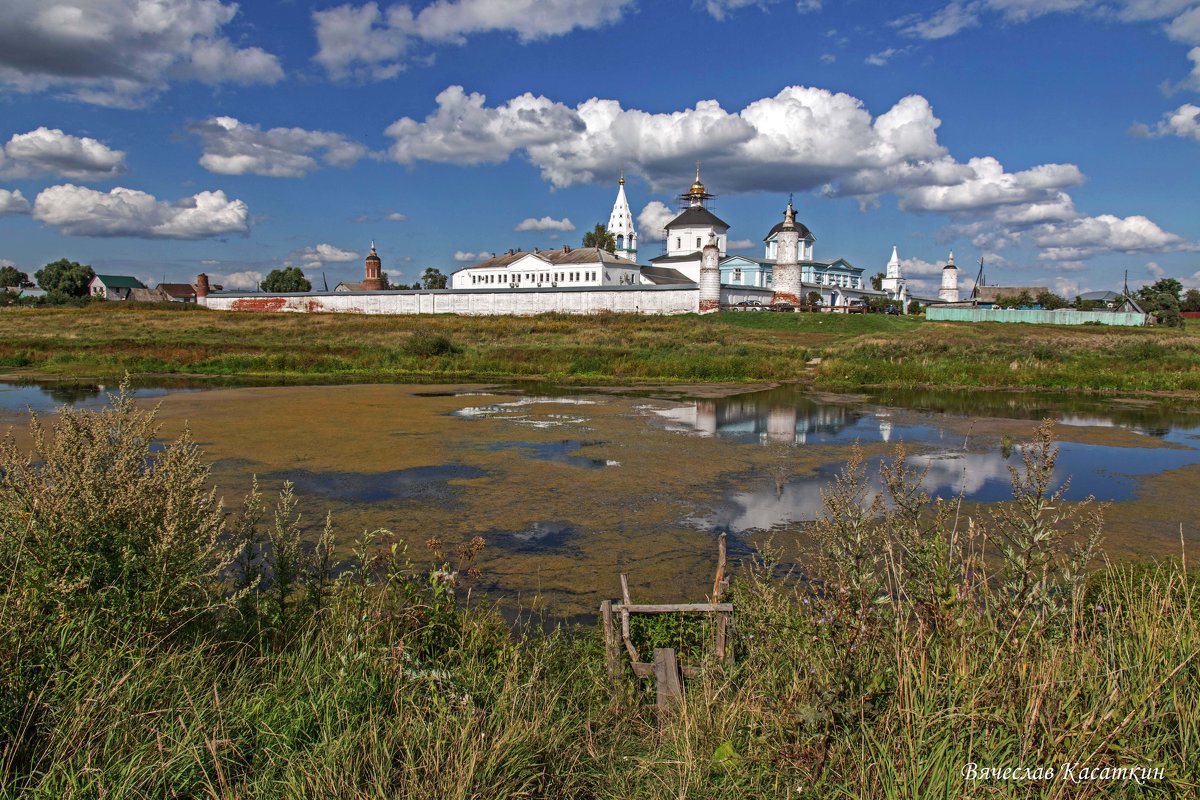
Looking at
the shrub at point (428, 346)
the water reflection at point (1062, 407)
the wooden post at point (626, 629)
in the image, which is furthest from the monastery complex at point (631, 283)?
the wooden post at point (626, 629)

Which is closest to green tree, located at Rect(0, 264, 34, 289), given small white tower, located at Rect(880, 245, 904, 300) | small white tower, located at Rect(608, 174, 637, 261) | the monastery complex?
the monastery complex

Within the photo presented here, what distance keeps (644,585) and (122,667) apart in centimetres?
422

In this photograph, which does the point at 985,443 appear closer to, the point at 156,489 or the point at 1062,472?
the point at 1062,472

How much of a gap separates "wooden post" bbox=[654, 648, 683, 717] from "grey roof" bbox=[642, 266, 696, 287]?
204 feet

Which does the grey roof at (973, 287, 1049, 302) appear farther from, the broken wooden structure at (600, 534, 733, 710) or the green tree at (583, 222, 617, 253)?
the broken wooden structure at (600, 534, 733, 710)

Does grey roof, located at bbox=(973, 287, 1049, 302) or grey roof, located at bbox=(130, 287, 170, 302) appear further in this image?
grey roof, located at bbox=(130, 287, 170, 302)

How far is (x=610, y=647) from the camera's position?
14.5 feet

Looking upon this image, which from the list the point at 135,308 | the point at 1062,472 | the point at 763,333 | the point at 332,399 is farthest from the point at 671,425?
the point at 135,308

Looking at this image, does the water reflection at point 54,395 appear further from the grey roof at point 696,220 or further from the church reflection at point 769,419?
the grey roof at point 696,220

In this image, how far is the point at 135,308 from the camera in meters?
63.3

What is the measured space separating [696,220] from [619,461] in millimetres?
65341

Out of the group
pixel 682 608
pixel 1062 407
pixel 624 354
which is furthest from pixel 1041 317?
pixel 682 608

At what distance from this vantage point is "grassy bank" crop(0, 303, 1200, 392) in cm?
2673

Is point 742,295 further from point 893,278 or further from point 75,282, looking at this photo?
point 75,282
